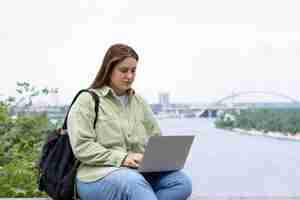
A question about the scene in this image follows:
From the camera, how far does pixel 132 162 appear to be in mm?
1750

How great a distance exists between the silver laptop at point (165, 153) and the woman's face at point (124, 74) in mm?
239

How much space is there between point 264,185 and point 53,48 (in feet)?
4.68

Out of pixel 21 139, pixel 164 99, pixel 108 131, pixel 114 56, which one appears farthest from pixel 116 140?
pixel 21 139

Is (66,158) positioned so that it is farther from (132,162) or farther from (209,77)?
(209,77)

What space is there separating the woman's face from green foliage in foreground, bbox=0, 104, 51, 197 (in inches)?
40.2

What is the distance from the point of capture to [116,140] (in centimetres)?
181

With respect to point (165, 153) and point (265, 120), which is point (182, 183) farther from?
point (265, 120)

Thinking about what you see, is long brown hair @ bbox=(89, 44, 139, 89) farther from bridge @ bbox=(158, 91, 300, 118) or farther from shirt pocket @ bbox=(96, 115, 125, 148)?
bridge @ bbox=(158, 91, 300, 118)

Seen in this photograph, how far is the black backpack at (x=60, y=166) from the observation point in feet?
5.90

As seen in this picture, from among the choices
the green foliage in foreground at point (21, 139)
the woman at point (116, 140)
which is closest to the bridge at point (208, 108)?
the green foliage in foreground at point (21, 139)

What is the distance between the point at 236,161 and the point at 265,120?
0.31 meters

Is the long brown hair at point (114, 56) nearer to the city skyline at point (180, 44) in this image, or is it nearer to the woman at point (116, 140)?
the woman at point (116, 140)

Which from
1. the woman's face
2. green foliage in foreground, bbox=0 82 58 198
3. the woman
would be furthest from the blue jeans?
green foliage in foreground, bbox=0 82 58 198

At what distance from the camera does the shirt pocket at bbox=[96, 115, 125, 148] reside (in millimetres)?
1804
